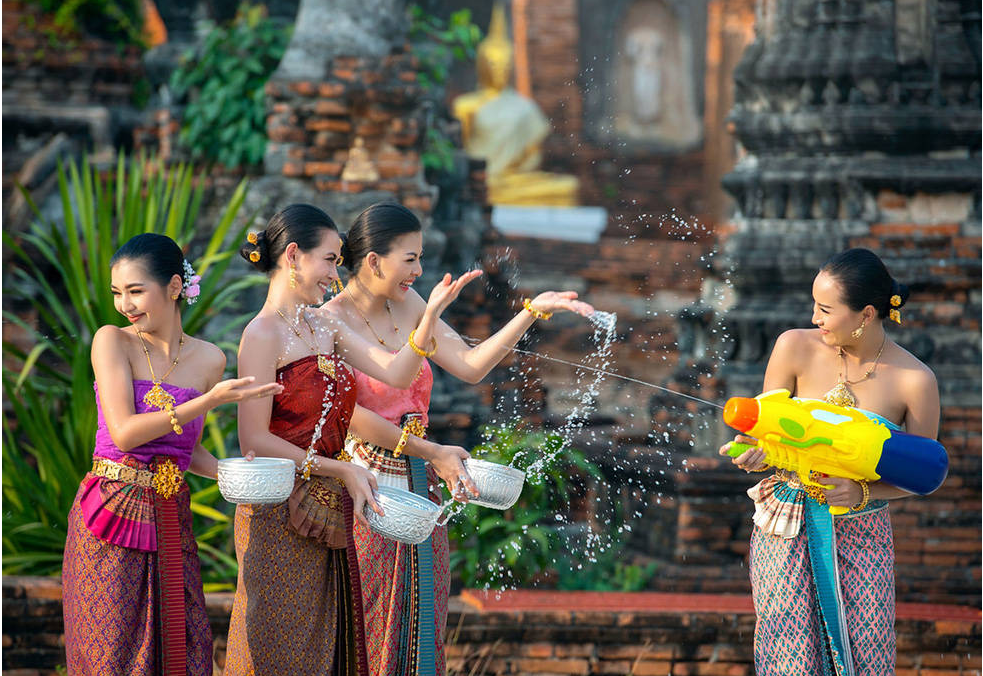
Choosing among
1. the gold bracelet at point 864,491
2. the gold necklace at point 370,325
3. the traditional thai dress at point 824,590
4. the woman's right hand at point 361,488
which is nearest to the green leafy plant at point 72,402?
the gold necklace at point 370,325

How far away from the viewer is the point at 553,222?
47.9ft

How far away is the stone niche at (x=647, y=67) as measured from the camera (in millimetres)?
17719

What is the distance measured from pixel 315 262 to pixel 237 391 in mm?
541

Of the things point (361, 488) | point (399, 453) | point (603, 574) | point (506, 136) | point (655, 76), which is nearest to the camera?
point (361, 488)

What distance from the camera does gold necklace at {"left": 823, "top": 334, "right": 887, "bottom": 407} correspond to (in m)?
3.91

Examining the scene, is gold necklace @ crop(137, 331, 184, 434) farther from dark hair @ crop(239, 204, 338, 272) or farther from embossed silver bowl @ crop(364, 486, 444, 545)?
embossed silver bowl @ crop(364, 486, 444, 545)

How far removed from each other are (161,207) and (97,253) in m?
0.45

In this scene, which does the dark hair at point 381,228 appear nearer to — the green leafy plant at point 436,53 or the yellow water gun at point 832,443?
the yellow water gun at point 832,443

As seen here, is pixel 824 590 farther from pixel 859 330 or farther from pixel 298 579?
pixel 298 579

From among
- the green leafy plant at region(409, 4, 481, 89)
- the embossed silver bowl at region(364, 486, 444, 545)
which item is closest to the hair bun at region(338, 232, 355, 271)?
the embossed silver bowl at region(364, 486, 444, 545)

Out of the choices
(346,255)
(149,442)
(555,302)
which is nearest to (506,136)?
(346,255)

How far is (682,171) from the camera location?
17297mm

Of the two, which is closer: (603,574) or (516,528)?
(516,528)

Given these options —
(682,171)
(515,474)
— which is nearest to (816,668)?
(515,474)
